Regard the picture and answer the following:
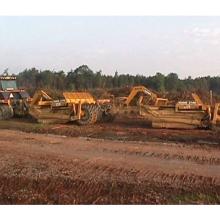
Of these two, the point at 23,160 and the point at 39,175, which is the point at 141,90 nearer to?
the point at 23,160

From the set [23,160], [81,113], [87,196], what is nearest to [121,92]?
[81,113]

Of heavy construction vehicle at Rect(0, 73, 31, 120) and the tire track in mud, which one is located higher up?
heavy construction vehicle at Rect(0, 73, 31, 120)

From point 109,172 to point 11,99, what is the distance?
13109mm

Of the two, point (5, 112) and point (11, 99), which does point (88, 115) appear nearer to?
point (5, 112)

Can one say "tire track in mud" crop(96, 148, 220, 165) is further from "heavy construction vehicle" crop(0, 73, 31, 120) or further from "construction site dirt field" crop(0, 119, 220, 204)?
"heavy construction vehicle" crop(0, 73, 31, 120)

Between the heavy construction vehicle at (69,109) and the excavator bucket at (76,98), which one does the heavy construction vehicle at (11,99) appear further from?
the excavator bucket at (76,98)

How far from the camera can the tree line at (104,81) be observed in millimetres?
46750

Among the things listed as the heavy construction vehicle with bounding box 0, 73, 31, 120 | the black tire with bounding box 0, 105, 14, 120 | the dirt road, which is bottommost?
the dirt road

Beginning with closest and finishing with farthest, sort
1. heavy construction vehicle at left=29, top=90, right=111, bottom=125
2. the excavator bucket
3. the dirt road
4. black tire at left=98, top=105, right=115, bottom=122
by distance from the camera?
the dirt road, heavy construction vehicle at left=29, top=90, right=111, bottom=125, the excavator bucket, black tire at left=98, top=105, right=115, bottom=122

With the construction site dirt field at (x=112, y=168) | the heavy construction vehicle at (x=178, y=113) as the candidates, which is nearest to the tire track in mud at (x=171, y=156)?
the construction site dirt field at (x=112, y=168)

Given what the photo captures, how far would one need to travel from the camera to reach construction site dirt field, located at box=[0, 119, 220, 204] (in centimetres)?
682

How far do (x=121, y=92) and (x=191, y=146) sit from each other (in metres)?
21.9

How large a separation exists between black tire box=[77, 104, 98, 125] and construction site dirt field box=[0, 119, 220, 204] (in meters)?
2.41

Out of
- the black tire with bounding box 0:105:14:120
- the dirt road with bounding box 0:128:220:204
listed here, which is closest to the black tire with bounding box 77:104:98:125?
the black tire with bounding box 0:105:14:120
